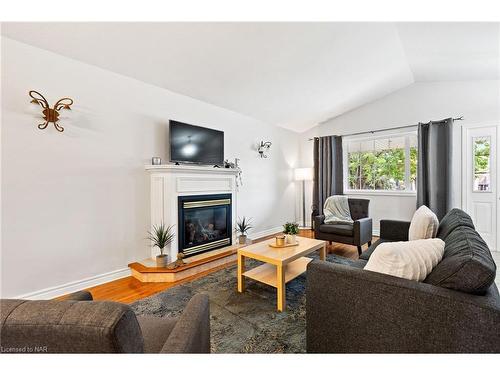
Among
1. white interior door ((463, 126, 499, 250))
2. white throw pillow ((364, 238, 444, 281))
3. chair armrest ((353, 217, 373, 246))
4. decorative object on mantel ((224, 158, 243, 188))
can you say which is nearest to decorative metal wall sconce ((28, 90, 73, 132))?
decorative object on mantel ((224, 158, 243, 188))

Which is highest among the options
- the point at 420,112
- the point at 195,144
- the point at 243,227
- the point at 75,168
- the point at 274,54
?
the point at 274,54

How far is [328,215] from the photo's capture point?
3549mm

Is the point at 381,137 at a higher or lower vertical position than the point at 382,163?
higher

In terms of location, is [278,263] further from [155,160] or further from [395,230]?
[155,160]

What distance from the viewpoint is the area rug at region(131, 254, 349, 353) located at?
152cm

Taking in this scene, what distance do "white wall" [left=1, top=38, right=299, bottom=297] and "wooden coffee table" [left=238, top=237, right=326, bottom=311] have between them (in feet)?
4.55

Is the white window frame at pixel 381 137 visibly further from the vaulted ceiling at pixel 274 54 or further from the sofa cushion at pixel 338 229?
the sofa cushion at pixel 338 229

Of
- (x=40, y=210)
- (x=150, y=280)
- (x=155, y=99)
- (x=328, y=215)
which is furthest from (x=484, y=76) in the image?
(x=40, y=210)

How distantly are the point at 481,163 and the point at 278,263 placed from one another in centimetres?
392

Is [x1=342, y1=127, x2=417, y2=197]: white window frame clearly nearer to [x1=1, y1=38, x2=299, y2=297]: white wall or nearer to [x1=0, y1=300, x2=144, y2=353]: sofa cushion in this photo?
[x1=1, y1=38, x2=299, y2=297]: white wall

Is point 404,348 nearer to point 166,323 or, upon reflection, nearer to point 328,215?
point 166,323

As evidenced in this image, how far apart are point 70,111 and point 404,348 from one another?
10.3 ft

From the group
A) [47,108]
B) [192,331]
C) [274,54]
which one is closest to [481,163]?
[274,54]

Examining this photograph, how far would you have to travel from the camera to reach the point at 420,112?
401cm
